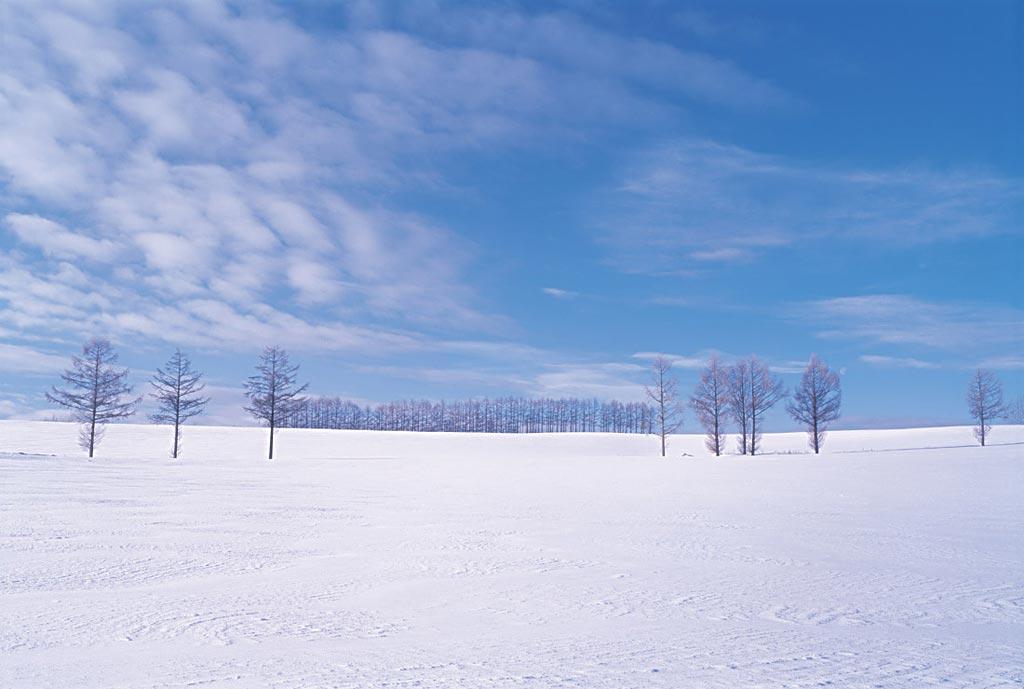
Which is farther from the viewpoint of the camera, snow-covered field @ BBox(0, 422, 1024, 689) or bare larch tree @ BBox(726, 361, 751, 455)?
bare larch tree @ BBox(726, 361, 751, 455)

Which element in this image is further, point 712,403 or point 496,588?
→ point 712,403

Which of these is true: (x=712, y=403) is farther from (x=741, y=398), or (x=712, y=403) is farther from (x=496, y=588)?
(x=496, y=588)

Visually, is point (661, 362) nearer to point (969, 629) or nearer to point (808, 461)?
point (808, 461)

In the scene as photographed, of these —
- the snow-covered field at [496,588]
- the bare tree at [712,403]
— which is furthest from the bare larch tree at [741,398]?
the snow-covered field at [496,588]

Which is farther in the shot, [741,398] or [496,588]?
[741,398]

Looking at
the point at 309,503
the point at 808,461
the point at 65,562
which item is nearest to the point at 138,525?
the point at 65,562

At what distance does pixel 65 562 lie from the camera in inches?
362

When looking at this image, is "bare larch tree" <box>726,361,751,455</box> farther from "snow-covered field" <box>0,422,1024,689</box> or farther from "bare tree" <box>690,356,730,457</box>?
"snow-covered field" <box>0,422,1024,689</box>

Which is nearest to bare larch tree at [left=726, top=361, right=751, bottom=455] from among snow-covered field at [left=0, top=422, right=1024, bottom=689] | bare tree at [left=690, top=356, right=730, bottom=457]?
bare tree at [left=690, top=356, right=730, bottom=457]

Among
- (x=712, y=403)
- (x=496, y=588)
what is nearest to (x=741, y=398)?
(x=712, y=403)

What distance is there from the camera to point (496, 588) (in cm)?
849

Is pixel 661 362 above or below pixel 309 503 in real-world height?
above

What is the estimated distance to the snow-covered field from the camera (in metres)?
5.21

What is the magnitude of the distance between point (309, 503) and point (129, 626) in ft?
37.6
